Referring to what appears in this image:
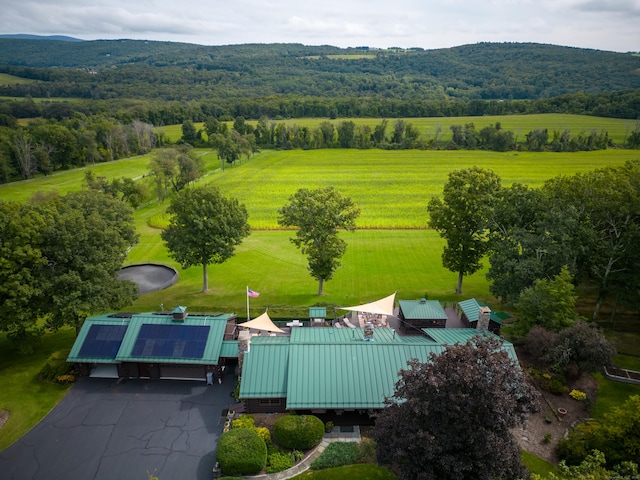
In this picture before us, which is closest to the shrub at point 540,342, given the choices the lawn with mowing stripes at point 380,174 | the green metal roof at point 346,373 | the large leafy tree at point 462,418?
the green metal roof at point 346,373

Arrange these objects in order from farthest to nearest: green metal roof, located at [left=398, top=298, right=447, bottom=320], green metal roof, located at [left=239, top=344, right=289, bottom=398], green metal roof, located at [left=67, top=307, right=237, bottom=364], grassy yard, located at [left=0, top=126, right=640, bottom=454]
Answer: green metal roof, located at [left=398, top=298, right=447, bottom=320] < grassy yard, located at [left=0, top=126, right=640, bottom=454] < green metal roof, located at [left=67, top=307, right=237, bottom=364] < green metal roof, located at [left=239, top=344, right=289, bottom=398]

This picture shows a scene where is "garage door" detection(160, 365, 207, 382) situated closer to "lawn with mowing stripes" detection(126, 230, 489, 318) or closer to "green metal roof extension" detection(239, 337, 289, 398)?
"green metal roof extension" detection(239, 337, 289, 398)

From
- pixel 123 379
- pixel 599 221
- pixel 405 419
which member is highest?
pixel 599 221

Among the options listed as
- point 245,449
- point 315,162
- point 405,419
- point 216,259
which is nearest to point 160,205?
point 216,259

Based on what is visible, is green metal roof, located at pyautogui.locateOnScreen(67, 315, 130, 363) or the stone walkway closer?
the stone walkway

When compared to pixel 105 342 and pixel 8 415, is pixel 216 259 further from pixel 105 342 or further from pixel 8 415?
pixel 8 415

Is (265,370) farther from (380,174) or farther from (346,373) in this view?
(380,174)

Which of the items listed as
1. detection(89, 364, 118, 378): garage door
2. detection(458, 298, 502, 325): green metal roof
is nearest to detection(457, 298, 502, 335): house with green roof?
detection(458, 298, 502, 325): green metal roof
